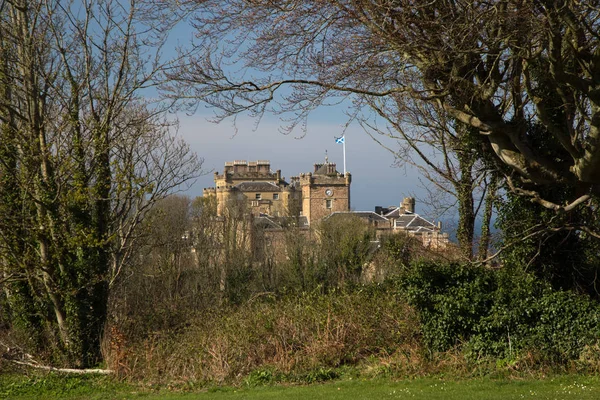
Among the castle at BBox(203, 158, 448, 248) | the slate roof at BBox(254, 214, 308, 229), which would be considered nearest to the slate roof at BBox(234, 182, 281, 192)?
the castle at BBox(203, 158, 448, 248)

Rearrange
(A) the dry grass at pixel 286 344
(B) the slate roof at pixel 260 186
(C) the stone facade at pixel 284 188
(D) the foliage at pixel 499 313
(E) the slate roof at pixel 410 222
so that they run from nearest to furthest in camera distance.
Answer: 1. (D) the foliage at pixel 499 313
2. (A) the dry grass at pixel 286 344
3. (E) the slate roof at pixel 410 222
4. (C) the stone facade at pixel 284 188
5. (B) the slate roof at pixel 260 186

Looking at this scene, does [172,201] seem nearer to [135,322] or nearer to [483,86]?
[135,322]

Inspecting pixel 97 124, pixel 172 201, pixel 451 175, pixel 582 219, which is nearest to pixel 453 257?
pixel 451 175

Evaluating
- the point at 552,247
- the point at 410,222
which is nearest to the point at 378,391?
the point at 552,247

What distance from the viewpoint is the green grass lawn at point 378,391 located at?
9766 millimetres

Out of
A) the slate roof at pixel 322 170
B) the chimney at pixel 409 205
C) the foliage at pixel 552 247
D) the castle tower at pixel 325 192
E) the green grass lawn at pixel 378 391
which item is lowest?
the green grass lawn at pixel 378 391

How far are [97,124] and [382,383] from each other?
9141mm

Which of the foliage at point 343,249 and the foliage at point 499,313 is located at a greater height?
the foliage at point 343,249

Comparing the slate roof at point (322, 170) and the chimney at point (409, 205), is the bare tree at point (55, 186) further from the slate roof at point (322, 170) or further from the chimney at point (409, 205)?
the slate roof at point (322, 170)

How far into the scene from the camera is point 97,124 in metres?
16.2

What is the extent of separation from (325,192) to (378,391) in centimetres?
8024

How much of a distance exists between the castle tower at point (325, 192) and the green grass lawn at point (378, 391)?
75773 mm

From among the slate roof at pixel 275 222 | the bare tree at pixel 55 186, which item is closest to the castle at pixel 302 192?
the slate roof at pixel 275 222

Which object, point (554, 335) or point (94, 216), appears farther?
point (94, 216)
